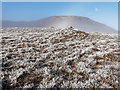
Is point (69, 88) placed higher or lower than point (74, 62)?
lower

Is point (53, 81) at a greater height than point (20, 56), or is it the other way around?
point (20, 56)

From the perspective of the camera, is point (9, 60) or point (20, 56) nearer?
point (9, 60)

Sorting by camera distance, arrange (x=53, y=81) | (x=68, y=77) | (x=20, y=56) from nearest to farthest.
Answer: (x=53, y=81)
(x=68, y=77)
(x=20, y=56)

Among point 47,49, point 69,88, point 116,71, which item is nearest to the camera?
point 69,88

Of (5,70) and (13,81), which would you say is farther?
(5,70)

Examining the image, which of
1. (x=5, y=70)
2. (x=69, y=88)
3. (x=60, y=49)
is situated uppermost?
(x=60, y=49)

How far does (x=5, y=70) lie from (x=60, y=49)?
30.7ft

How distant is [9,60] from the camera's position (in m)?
14.8

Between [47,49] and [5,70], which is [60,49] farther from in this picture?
[5,70]

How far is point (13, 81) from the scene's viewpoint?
10828 mm

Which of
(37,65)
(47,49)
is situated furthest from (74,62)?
(47,49)

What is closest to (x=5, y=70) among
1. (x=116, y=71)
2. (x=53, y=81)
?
(x=53, y=81)

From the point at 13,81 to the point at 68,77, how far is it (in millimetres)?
5129

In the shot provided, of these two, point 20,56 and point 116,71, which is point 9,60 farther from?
point 116,71
